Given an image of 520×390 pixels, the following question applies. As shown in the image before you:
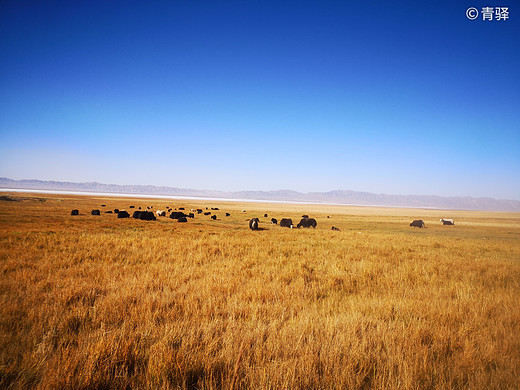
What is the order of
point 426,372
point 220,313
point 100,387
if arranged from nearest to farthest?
point 100,387 < point 426,372 < point 220,313

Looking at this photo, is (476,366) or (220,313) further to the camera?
(220,313)

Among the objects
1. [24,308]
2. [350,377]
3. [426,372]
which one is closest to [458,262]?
[426,372]

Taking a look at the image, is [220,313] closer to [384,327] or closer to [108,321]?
[108,321]

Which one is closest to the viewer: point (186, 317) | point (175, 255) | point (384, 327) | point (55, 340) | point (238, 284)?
point (55, 340)

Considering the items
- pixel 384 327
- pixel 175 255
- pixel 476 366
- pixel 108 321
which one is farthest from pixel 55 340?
pixel 175 255

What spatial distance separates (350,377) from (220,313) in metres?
2.70

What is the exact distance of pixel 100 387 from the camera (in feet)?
8.39

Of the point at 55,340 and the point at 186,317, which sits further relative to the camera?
the point at 186,317

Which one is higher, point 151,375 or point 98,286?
point 151,375

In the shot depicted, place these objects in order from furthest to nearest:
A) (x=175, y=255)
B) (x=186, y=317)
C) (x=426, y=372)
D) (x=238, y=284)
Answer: (x=175, y=255), (x=238, y=284), (x=186, y=317), (x=426, y=372)

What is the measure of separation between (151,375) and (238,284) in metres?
4.11

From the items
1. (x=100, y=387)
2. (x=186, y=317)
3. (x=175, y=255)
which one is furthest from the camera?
(x=175, y=255)

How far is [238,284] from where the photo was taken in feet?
21.9

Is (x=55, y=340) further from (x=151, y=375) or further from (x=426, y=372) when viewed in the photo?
(x=426, y=372)
